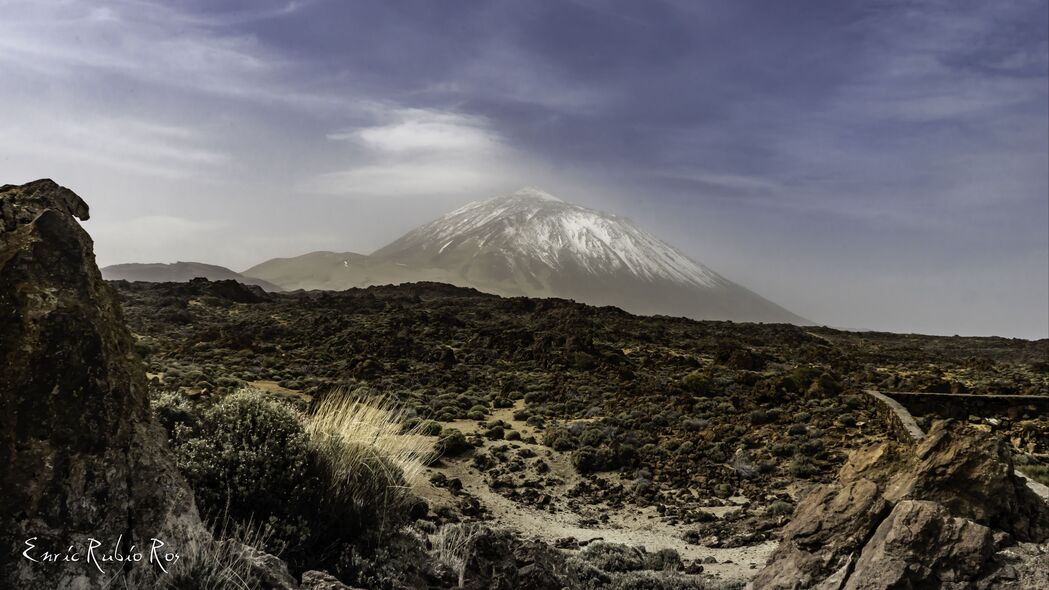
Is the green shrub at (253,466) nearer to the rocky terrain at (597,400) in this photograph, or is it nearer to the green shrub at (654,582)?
the green shrub at (654,582)

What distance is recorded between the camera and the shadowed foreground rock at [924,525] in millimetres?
3969

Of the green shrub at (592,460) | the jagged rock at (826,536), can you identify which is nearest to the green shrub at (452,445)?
the green shrub at (592,460)

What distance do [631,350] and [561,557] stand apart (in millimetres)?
25080

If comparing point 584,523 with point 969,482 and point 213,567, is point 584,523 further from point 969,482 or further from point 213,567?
point 213,567

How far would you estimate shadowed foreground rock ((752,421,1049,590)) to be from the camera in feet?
13.0

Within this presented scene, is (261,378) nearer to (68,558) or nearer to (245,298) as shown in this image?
(68,558)

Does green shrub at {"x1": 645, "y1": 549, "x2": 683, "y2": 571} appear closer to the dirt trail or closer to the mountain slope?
the dirt trail

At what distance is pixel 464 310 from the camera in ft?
141

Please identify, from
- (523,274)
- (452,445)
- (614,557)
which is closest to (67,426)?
(614,557)

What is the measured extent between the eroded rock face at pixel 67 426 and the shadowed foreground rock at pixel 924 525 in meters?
4.03

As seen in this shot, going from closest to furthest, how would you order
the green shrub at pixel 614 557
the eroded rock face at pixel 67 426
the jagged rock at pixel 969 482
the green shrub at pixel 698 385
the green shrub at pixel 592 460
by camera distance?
the eroded rock face at pixel 67 426
the jagged rock at pixel 969 482
the green shrub at pixel 614 557
the green shrub at pixel 592 460
the green shrub at pixel 698 385

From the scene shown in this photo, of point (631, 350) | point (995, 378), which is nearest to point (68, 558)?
point (631, 350)

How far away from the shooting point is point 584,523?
9.56 m

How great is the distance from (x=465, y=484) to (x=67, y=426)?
8.58 meters
